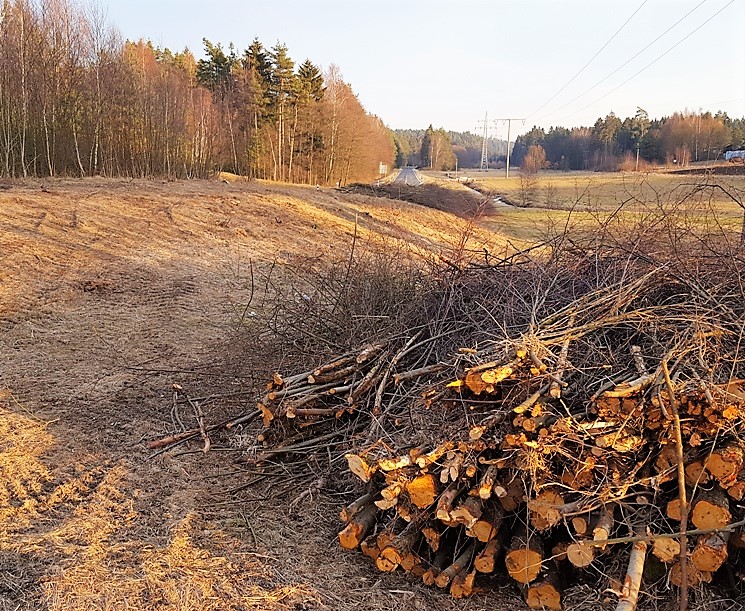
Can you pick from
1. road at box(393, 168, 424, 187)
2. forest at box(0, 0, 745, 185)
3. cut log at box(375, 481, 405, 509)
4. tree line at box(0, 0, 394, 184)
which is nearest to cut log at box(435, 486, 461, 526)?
cut log at box(375, 481, 405, 509)

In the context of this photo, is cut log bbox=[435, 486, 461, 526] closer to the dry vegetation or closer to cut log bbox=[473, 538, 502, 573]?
cut log bbox=[473, 538, 502, 573]

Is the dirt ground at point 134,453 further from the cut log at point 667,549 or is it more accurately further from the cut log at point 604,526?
the cut log at point 667,549

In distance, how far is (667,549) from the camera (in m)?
2.75

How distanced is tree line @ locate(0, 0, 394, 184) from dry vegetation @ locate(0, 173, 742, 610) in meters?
8.21

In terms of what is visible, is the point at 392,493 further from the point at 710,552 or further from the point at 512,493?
the point at 710,552

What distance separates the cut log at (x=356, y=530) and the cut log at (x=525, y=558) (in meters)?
0.80

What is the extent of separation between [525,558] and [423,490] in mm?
594

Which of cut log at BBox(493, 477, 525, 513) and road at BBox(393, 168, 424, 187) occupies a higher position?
road at BBox(393, 168, 424, 187)

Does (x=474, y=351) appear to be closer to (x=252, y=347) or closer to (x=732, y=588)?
(x=732, y=588)

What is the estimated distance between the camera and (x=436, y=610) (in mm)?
2959

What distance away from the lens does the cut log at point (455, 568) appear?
305cm

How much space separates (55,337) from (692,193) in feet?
22.6

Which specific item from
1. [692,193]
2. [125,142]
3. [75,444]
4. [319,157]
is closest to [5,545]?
[75,444]

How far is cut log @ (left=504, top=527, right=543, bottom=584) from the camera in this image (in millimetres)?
2914
